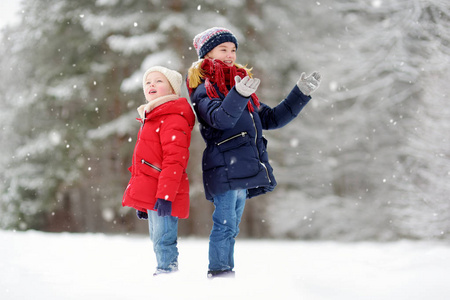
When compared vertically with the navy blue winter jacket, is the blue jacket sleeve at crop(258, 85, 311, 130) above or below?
above

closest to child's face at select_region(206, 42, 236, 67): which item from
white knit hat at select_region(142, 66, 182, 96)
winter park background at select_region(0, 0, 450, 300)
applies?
white knit hat at select_region(142, 66, 182, 96)

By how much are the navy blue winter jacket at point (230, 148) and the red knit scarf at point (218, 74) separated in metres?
0.05

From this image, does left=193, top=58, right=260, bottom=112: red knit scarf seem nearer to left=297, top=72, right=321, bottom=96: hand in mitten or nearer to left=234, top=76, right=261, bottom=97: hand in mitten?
left=234, top=76, right=261, bottom=97: hand in mitten

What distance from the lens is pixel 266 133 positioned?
1027cm

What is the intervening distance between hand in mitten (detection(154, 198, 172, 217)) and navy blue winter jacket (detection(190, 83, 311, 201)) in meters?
0.35

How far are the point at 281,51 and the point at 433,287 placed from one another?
9.42 metres

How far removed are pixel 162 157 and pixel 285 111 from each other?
108cm

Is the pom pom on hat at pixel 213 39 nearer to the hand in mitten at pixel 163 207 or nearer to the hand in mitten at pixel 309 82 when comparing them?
the hand in mitten at pixel 309 82

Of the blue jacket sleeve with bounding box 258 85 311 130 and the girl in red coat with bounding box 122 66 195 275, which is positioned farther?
the blue jacket sleeve with bounding box 258 85 311 130

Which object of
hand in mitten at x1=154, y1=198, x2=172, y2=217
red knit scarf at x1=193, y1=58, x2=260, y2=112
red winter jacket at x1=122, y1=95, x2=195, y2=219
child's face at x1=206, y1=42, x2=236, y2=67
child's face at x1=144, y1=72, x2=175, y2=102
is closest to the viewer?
hand in mitten at x1=154, y1=198, x2=172, y2=217

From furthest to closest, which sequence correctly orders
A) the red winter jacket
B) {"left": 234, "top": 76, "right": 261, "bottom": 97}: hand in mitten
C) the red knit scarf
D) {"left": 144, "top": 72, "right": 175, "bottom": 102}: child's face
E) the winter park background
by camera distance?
the winter park background, {"left": 144, "top": 72, "right": 175, "bottom": 102}: child's face, the red knit scarf, the red winter jacket, {"left": 234, "top": 76, "right": 261, "bottom": 97}: hand in mitten

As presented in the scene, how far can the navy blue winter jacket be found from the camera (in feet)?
10.5

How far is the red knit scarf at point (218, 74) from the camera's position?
3355mm

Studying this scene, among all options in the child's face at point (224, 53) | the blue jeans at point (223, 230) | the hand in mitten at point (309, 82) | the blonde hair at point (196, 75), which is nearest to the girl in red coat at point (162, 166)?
the blonde hair at point (196, 75)
